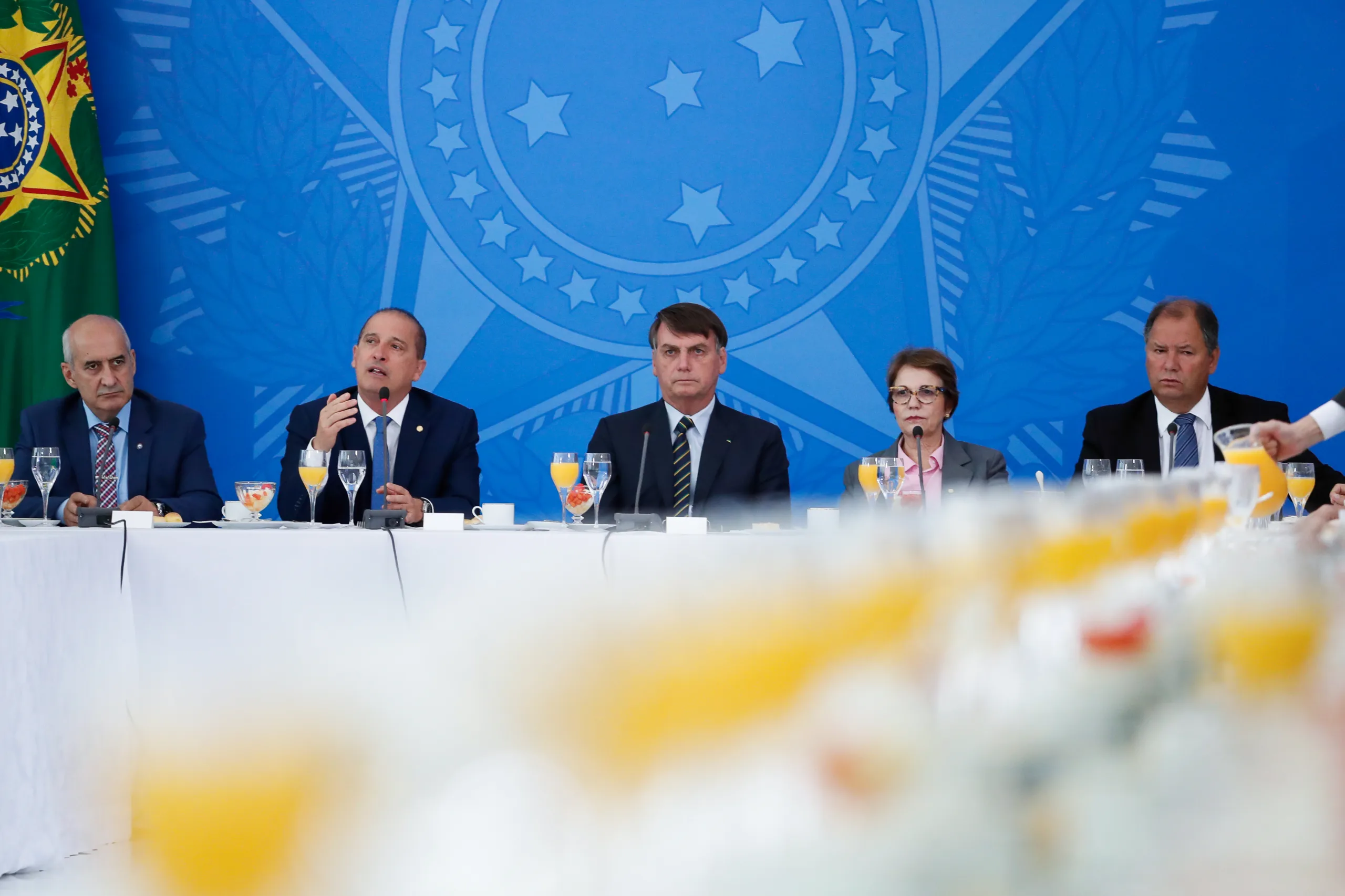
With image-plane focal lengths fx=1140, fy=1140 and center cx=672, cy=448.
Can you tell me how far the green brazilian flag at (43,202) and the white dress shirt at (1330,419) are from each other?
159 inches

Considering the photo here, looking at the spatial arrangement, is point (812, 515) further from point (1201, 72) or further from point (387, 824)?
point (1201, 72)

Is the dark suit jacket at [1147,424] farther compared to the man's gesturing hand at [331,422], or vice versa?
the dark suit jacket at [1147,424]

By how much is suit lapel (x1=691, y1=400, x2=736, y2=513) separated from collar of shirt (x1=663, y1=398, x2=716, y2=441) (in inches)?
0.5

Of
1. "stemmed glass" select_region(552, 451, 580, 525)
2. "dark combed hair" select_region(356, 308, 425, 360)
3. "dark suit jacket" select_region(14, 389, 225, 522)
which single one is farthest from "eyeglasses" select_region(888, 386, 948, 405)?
"dark suit jacket" select_region(14, 389, 225, 522)

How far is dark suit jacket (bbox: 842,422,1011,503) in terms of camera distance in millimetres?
3146

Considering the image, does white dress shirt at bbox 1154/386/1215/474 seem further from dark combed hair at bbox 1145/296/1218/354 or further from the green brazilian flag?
the green brazilian flag

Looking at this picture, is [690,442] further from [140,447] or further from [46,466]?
[46,466]

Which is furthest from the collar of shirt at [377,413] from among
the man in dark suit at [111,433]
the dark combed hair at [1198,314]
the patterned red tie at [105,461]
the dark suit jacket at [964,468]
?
the dark combed hair at [1198,314]

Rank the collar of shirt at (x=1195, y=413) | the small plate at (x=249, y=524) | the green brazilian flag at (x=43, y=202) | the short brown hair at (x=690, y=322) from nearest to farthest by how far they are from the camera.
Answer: the small plate at (x=249, y=524) → the short brown hair at (x=690, y=322) → the collar of shirt at (x=1195, y=413) → the green brazilian flag at (x=43, y=202)

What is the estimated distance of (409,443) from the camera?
11.0 ft

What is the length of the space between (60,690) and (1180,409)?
A: 310cm

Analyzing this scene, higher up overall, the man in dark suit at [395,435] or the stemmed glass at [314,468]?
the man in dark suit at [395,435]

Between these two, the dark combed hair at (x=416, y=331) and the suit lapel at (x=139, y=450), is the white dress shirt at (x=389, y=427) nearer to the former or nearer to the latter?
the dark combed hair at (x=416, y=331)

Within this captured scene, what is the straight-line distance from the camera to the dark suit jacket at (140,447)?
127 inches
